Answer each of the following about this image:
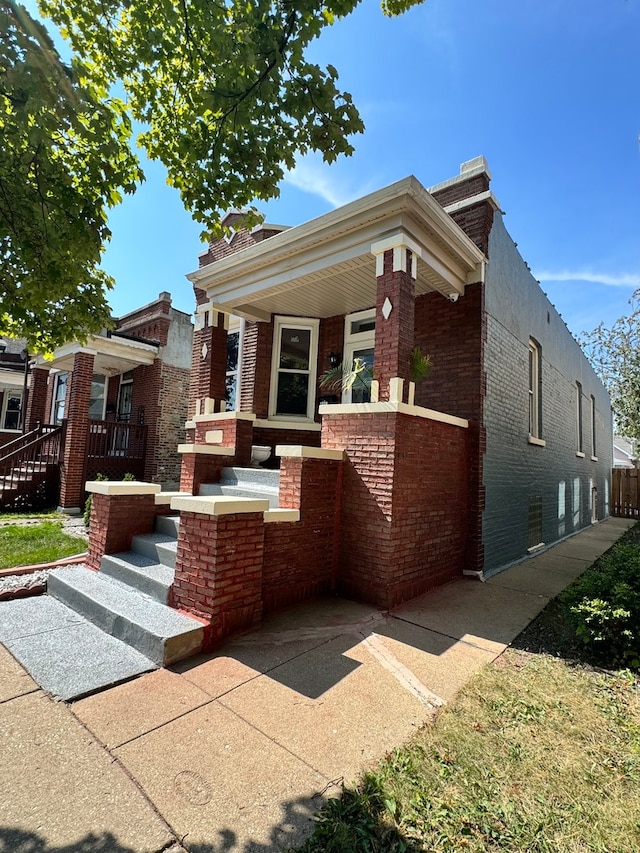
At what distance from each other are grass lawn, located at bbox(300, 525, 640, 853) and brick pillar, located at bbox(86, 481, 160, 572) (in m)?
3.79

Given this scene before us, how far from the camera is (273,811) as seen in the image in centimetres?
187

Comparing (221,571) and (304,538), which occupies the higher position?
(304,538)

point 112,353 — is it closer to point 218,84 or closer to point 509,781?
point 218,84

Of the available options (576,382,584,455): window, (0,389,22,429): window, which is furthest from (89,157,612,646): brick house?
(0,389,22,429): window

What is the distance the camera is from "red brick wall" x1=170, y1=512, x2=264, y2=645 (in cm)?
350

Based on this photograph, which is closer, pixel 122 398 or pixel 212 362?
pixel 212 362

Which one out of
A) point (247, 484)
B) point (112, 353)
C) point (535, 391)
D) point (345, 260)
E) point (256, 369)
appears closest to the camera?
point (345, 260)

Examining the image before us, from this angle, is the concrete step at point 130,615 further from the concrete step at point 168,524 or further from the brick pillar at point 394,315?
the brick pillar at point 394,315

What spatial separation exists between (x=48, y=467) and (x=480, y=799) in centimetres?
1204

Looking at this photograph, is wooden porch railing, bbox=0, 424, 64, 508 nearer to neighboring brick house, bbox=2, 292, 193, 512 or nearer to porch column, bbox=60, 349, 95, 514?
neighboring brick house, bbox=2, 292, 193, 512

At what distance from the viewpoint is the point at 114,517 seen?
16.1 feet

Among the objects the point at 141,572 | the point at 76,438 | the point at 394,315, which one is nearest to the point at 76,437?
the point at 76,438

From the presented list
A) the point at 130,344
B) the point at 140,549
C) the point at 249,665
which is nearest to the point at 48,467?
the point at 130,344

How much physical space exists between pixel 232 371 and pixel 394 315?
15.4ft
